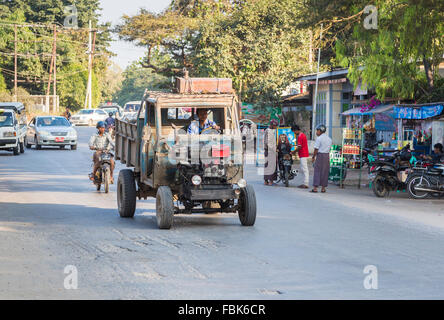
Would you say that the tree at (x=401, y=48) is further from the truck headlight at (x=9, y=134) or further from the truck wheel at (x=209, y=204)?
the truck headlight at (x=9, y=134)

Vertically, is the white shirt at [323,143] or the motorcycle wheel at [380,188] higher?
the white shirt at [323,143]

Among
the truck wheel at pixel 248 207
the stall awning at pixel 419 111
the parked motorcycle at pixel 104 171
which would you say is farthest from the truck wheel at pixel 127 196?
the stall awning at pixel 419 111

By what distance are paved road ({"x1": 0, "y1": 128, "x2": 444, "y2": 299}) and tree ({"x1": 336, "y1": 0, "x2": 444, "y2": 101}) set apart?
5.24 meters

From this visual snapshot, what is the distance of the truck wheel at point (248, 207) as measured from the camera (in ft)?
37.9

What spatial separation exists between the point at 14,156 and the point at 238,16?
1970cm

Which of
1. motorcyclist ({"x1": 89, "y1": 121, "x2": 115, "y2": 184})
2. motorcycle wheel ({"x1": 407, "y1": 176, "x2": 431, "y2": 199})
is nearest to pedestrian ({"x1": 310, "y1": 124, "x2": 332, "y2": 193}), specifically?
motorcycle wheel ({"x1": 407, "y1": 176, "x2": 431, "y2": 199})

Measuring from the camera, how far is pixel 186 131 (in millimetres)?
12664

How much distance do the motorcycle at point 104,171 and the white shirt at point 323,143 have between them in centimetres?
534

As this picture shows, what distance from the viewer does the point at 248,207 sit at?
37.9 feet

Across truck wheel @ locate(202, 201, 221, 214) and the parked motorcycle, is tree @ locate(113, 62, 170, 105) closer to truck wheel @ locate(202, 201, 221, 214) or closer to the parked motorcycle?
the parked motorcycle

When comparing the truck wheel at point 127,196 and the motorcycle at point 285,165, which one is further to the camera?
the motorcycle at point 285,165

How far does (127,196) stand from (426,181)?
7.86m

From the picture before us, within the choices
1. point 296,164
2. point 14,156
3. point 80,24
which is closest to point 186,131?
point 296,164

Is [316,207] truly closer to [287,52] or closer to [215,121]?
[215,121]
